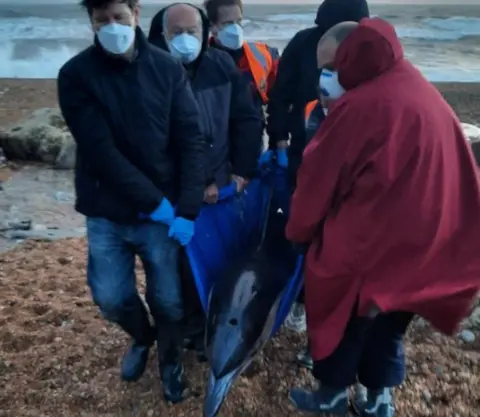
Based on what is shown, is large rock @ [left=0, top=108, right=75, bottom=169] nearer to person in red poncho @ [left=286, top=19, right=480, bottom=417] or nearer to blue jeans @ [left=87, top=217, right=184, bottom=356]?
blue jeans @ [left=87, top=217, right=184, bottom=356]

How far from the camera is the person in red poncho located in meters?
2.21

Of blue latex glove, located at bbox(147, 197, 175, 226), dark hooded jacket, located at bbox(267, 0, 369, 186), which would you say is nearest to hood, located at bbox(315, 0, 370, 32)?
dark hooded jacket, located at bbox(267, 0, 369, 186)

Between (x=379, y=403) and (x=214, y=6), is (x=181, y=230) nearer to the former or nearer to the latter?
(x=379, y=403)

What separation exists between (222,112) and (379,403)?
144 centimetres

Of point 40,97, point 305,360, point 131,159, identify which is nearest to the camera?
point 131,159

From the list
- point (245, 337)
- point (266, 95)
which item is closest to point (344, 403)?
point (245, 337)

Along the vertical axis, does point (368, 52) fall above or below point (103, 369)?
above

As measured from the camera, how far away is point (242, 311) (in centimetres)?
271

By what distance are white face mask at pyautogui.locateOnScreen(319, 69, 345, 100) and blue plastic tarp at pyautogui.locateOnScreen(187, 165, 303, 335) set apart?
2.42 ft

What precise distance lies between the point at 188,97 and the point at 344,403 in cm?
145

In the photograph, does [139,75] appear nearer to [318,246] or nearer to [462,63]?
[318,246]

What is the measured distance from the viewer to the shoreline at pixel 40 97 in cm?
1080

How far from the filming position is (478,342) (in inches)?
143

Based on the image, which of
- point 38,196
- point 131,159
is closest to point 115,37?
point 131,159
